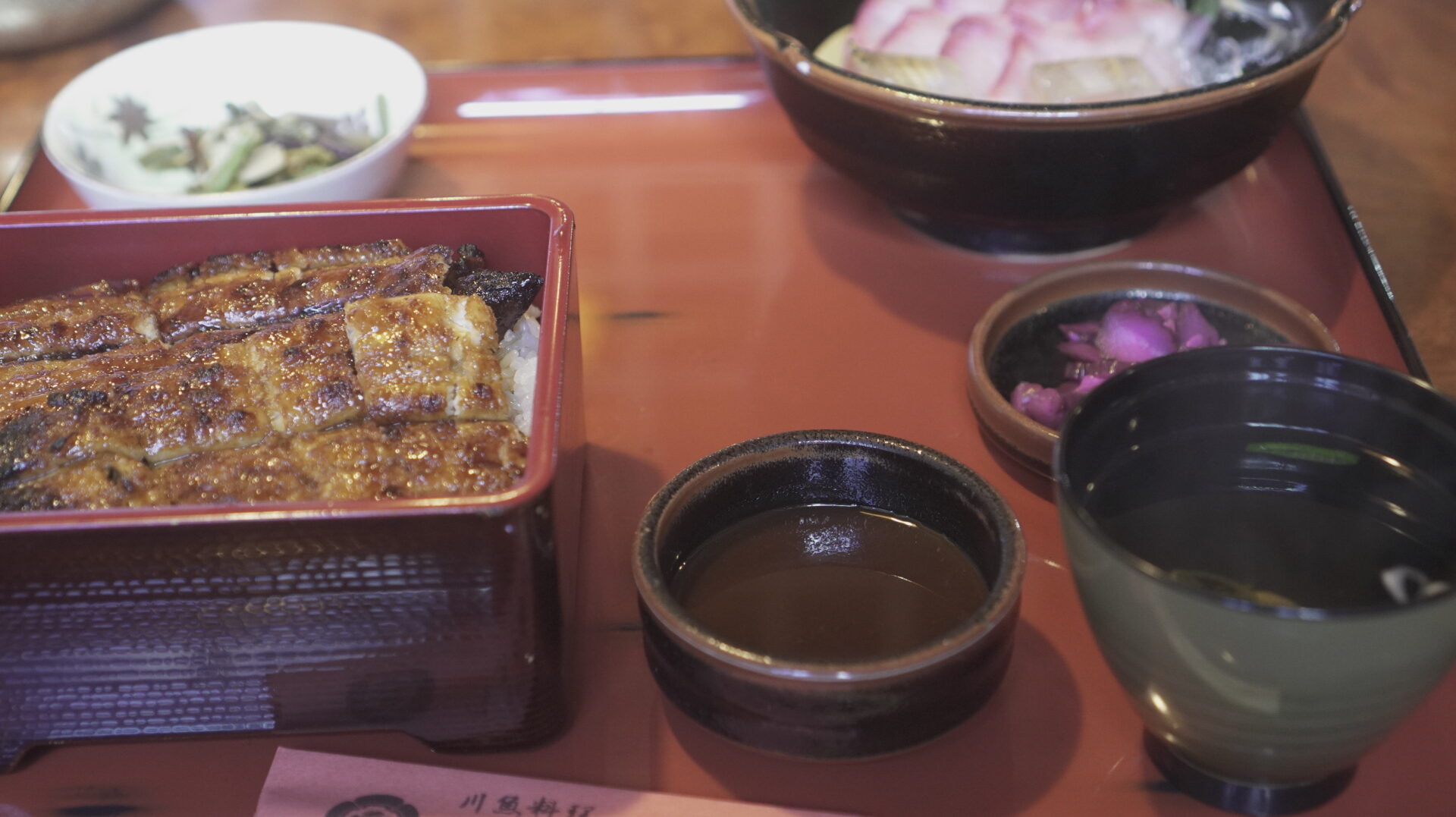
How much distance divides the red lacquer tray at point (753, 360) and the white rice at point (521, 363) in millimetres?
164

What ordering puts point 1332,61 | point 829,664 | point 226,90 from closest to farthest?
1. point 829,664
2. point 226,90
3. point 1332,61

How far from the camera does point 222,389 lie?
99cm

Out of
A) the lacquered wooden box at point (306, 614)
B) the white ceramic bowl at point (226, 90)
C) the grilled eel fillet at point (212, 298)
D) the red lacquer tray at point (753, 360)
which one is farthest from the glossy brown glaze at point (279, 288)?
the white ceramic bowl at point (226, 90)

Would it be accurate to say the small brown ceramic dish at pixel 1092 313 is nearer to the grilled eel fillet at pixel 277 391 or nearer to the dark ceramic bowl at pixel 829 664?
the dark ceramic bowl at pixel 829 664

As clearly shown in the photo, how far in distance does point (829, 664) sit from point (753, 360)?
59cm

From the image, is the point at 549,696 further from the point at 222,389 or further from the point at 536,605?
the point at 222,389

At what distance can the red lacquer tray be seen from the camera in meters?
0.95

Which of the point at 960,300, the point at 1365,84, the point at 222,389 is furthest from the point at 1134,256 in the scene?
the point at 222,389

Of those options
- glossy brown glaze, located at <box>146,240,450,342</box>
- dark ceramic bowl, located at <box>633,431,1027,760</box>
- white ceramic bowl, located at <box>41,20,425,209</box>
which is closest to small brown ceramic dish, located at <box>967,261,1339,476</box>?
dark ceramic bowl, located at <box>633,431,1027,760</box>

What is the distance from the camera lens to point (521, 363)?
1.13 m

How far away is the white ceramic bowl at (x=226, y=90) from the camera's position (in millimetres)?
1607

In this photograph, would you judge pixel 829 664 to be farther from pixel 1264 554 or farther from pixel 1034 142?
pixel 1034 142

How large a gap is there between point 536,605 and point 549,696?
10 centimetres

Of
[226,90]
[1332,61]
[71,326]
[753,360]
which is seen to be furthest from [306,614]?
[1332,61]
